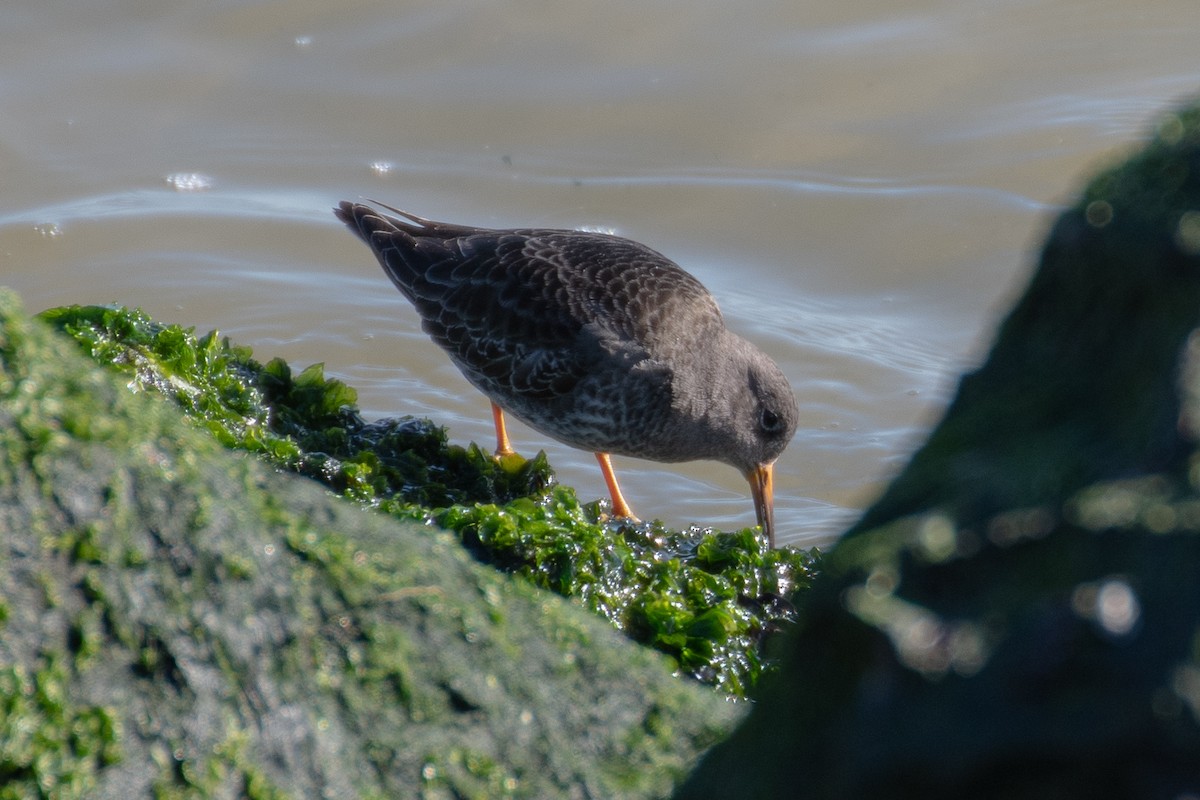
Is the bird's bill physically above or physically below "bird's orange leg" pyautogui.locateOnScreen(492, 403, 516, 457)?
below

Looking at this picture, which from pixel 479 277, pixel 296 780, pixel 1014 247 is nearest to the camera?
pixel 296 780

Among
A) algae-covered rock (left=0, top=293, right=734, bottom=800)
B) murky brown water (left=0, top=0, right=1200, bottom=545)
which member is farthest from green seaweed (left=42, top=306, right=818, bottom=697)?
murky brown water (left=0, top=0, right=1200, bottom=545)

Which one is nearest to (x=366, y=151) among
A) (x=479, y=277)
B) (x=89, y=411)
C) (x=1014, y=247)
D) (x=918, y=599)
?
(x=479, y=277)

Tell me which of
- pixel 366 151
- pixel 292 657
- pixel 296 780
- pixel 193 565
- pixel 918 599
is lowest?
pixel 296 780

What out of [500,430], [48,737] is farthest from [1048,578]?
[500,430]

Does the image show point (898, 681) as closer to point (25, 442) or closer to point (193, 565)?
point (193, 565)

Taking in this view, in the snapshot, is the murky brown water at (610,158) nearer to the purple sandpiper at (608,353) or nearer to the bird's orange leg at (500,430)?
the bird's orange leg at (500,430)

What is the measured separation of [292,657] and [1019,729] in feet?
3.80

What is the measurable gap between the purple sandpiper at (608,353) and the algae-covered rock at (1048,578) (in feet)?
14.6

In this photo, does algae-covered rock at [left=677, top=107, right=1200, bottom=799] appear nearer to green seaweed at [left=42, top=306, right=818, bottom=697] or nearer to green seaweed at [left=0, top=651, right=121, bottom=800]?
green seaweed at [left=0, top=651, right=121, bottom=800]

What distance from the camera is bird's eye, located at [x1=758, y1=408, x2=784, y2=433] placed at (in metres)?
6.30

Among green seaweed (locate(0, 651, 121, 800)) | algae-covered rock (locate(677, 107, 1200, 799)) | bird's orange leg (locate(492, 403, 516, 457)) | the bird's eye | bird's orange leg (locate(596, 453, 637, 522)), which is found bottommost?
bird's orange leg (locate(596, 453, 637, 522))

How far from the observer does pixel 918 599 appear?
1301 mm

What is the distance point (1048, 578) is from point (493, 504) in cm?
273
